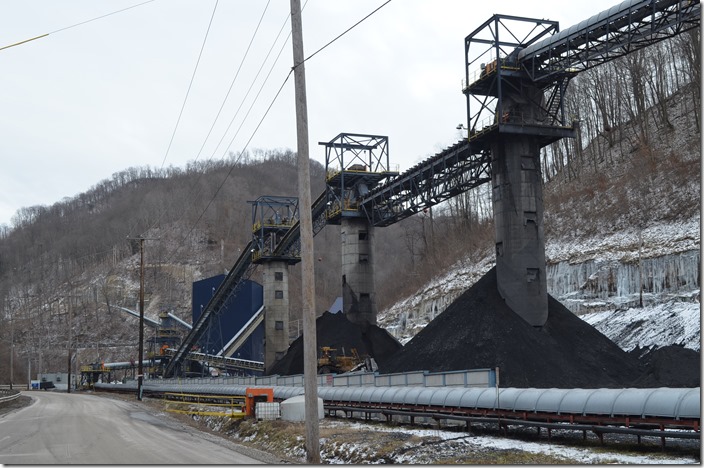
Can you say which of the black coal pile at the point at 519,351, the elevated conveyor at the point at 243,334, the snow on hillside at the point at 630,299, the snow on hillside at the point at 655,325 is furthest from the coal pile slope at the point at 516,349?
the elevated conveyor at the point at 243,334

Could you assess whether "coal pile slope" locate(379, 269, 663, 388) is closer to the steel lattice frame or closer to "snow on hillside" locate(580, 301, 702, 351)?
"snow on hillside" locate(580, 301, 702, 351)

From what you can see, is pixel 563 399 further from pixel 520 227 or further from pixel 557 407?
pixel 520 227

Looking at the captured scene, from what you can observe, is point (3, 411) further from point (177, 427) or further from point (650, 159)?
point (650, 159)

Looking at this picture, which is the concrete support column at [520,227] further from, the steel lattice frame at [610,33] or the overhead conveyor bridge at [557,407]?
the overhead conveyor bridge at [557,407]

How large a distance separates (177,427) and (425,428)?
43.3ft

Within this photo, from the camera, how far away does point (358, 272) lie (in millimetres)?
65750

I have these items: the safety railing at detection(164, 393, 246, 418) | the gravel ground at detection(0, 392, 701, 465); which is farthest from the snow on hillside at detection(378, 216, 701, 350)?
the safety railing at detection(164, 393, 246, 418)

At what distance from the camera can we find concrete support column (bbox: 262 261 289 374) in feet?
257

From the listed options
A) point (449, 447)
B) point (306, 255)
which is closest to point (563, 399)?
point (449, 447)

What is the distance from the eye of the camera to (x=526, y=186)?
44.1 meters

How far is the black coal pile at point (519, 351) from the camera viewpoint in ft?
117

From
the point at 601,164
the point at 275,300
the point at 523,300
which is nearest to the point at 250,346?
the point at 275,300

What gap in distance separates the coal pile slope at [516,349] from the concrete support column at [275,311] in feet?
116

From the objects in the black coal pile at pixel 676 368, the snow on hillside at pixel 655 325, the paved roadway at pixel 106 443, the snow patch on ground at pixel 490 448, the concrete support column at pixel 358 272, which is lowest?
the paved roadway at pixel 106 443
